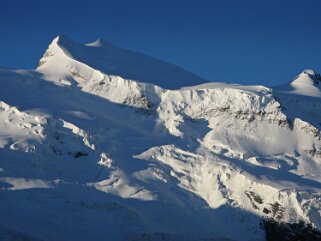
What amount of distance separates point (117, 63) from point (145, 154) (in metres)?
41.2

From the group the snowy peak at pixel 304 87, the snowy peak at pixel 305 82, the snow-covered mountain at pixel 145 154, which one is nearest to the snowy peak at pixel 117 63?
the snow-covered mountain at pixel 145 154

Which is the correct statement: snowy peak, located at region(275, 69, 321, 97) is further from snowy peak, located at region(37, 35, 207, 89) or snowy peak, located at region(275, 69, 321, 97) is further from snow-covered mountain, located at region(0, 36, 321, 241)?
snowy peak, located at region(37, 35, 207, 89)

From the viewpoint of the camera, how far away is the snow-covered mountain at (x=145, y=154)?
128375 mm

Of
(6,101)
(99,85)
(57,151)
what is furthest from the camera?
(99,85)

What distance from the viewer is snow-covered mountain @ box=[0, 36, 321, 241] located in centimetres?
12838

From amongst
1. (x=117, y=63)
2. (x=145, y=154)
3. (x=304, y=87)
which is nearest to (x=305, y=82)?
(x=304, y=87)

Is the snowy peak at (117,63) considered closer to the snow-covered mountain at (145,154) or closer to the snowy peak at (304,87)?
A: the snow-covered mountain at (145,154)

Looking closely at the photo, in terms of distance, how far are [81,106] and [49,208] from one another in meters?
37.4

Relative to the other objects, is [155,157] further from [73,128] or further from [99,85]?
[99,85]

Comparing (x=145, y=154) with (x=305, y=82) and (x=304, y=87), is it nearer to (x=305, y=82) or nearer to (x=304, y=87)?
(x=304, y=87)

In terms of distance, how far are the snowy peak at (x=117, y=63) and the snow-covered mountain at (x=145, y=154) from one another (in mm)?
552

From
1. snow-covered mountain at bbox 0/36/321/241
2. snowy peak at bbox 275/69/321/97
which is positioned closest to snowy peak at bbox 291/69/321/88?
snowy peak at bbox 275/69/321/97

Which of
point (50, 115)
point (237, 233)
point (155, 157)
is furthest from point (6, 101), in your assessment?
point (237, 233)

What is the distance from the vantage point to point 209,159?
146000 millimetres
